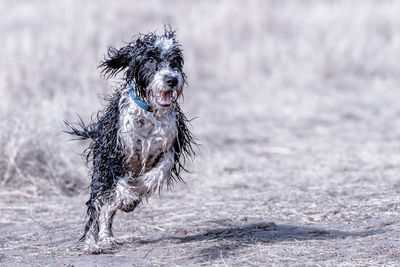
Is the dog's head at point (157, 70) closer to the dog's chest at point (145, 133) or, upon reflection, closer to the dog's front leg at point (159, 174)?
the dog's chest at point (145, 133)

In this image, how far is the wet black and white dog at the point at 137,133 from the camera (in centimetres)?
521

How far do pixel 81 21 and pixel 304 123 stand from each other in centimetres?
450

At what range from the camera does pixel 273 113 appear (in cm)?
1259

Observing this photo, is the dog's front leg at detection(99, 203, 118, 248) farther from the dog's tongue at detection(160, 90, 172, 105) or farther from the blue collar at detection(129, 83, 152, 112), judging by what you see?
the dog's tongue at detection(160, 90, 172, 105)

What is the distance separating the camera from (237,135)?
11258mm

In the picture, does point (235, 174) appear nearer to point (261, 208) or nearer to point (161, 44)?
point (261, 208)

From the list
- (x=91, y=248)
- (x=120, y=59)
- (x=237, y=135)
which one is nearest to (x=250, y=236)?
(x=91, y=248)

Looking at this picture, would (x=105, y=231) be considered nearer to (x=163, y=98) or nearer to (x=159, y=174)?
(x=159, y=174)

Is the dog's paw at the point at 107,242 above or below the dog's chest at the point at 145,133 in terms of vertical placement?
below

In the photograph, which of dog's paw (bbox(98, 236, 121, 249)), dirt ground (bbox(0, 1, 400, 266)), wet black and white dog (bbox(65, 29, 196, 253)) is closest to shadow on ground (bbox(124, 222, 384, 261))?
dirt ground (bbox(0, 1, 400, 266))

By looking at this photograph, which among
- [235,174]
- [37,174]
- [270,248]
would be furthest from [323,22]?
[270,248]

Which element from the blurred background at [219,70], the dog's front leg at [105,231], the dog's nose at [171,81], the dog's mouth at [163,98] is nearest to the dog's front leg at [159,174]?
the dog's front leg at [105,231]

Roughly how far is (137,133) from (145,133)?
0.18 feet

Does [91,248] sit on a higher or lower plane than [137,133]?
lower
